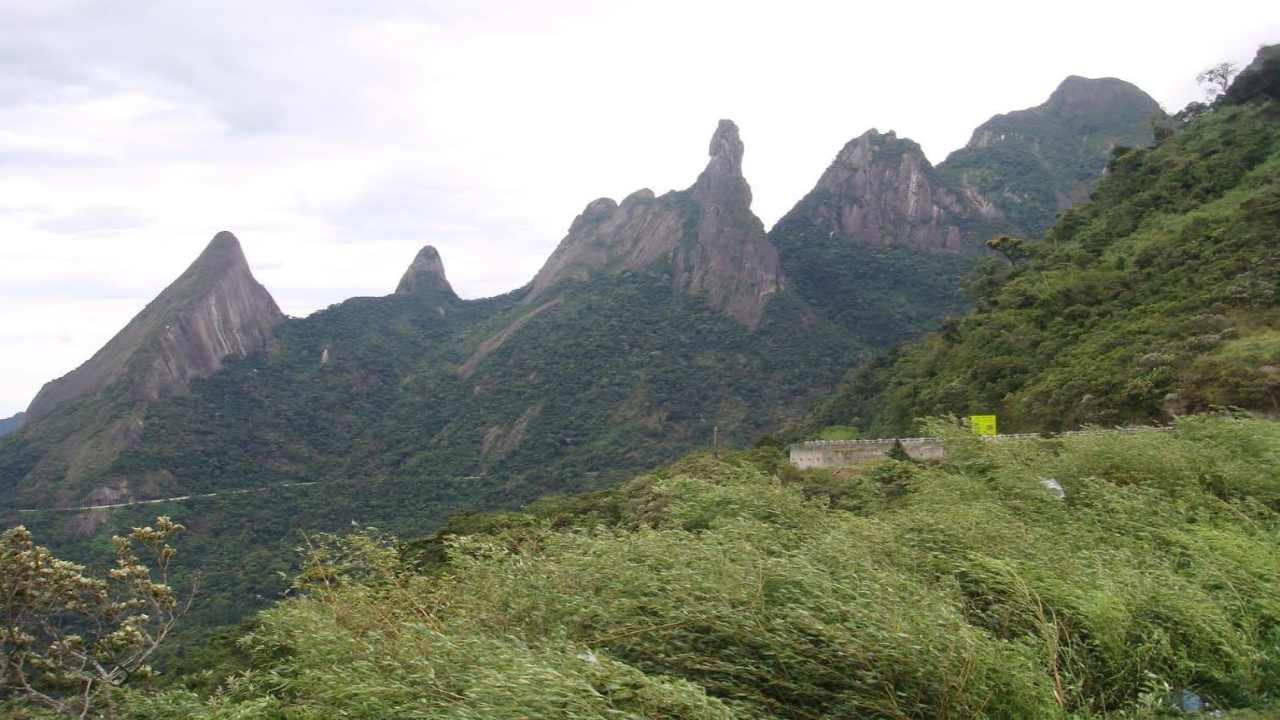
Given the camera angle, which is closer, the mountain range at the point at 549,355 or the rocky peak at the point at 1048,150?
the mountain range at the point at 549,355

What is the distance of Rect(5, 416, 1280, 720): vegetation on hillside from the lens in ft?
16.8

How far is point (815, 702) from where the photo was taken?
17.7 ft

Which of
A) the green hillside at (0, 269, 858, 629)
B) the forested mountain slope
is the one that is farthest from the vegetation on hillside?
the forested mountain slope

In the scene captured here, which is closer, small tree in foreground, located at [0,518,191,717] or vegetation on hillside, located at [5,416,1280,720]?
vegetation on hillside, located at [5,416,1280,720]

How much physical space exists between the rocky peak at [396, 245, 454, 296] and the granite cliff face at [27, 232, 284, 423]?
921 inches

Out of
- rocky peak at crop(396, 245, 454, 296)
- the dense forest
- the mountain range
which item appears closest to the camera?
the dense forest

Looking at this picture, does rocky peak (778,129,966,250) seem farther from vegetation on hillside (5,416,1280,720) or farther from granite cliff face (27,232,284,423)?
vegetation on hillside (5,416,1280,720)

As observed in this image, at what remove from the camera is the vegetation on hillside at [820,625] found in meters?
5.12

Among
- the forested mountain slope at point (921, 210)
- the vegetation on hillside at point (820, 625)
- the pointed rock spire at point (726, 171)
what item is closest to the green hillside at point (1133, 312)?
the vegetation on hillside at point (820, 625)

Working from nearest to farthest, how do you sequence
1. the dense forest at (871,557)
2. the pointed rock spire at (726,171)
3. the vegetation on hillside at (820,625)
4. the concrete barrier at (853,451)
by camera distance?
the vegetation on hillside at (820,625), the dense forest at (871,557), the concrete barrier at (853,451), the pointed rock spire at (726,171)

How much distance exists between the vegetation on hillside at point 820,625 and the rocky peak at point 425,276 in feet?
347

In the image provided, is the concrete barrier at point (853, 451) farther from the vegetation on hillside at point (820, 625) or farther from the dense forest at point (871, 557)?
the vegetation on hillside at point (820, 625)

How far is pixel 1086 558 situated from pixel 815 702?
147 inches

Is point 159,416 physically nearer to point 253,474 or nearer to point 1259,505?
point 253,474
